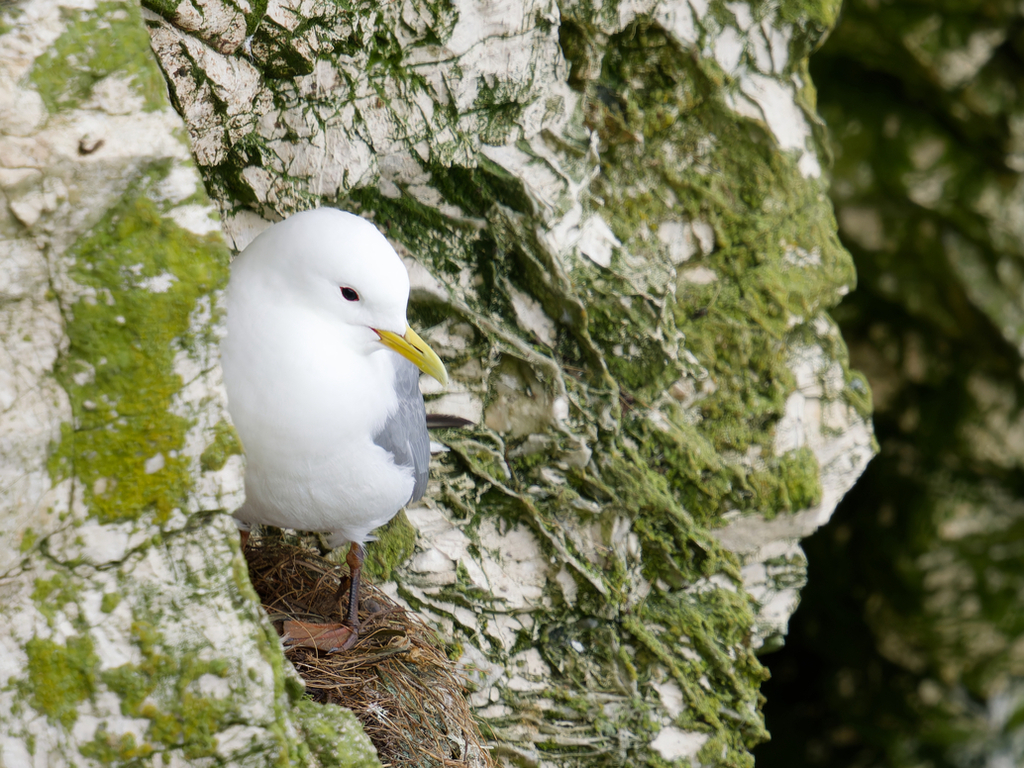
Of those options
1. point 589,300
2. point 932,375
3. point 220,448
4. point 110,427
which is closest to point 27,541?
point 110,427

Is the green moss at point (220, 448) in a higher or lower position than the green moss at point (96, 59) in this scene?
lower

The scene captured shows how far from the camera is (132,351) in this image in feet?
4.40

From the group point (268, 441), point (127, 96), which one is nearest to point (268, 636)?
point (268, 441)

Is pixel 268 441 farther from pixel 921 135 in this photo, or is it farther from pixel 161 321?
pixel 921 135

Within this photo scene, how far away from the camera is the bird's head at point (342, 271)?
1.60m

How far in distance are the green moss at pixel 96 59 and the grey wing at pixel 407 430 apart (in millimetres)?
737

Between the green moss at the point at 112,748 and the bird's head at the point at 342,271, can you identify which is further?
the bird's head at the point at 342,271

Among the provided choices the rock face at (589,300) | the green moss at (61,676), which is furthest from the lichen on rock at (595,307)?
the green moss at (61,676)

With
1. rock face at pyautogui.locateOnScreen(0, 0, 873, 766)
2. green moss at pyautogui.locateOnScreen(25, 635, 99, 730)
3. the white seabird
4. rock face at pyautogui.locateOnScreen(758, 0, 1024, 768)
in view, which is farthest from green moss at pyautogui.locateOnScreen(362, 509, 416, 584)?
rock face at pyautogui.locateOnScreen(758, 0, 1024, 768)

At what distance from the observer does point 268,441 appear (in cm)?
154

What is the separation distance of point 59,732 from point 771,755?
5277 mm

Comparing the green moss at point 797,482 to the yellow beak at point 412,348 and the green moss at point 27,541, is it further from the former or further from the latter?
the green moss at point 27,541

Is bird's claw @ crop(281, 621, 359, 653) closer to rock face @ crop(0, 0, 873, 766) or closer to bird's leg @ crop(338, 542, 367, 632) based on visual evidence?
bird's leg @ crop(338, 542, 367, 632)

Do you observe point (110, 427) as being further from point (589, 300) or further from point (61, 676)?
point (589, 300)
